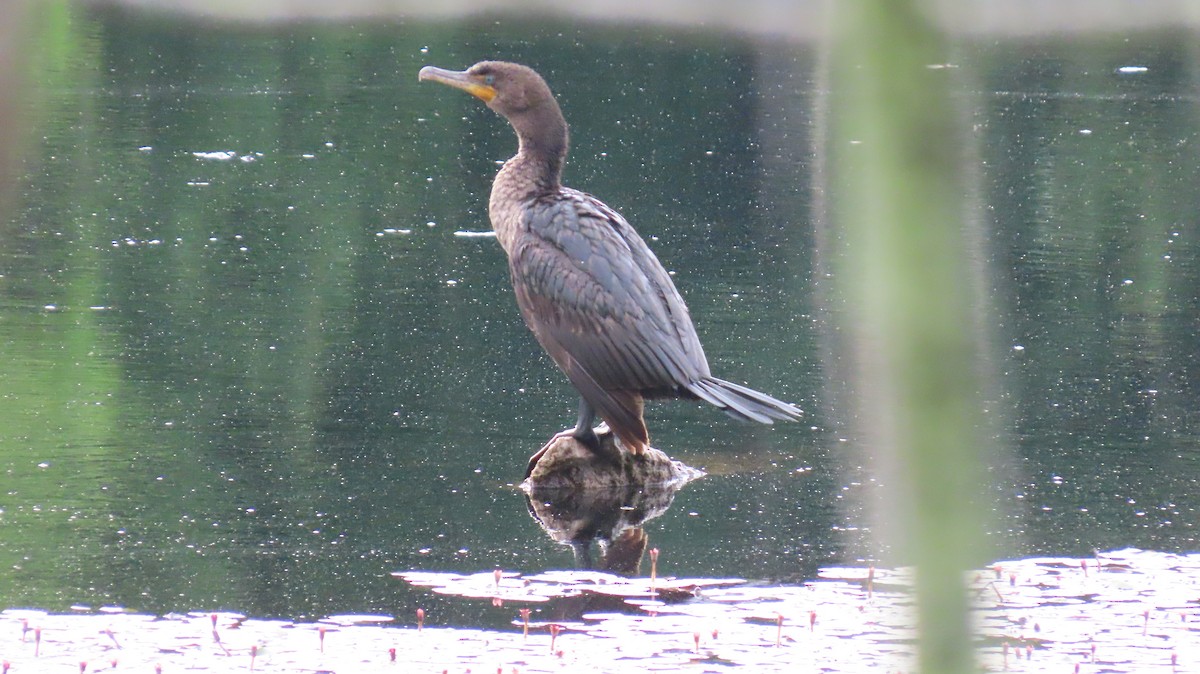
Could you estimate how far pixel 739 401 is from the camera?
16.3ft

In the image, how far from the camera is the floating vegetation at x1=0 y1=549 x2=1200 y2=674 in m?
3.35

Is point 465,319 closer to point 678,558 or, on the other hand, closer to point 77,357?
point 77,357

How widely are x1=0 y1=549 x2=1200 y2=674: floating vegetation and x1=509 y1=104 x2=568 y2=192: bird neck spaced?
175 cm

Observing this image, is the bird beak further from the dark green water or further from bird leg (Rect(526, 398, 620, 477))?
bird leg (Rect(526, 398, 620, 477))

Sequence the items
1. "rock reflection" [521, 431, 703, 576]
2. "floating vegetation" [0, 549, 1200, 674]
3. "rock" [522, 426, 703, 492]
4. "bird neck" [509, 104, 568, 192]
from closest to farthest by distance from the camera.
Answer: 1. "floating vegetation" [0, 549, 1200, 674]
2. "rock reflection" [521, 431, 703, 576]
3. "rock" [522, 426, 703, 492]
4. "bird neck" [509, 104, 568, 192]

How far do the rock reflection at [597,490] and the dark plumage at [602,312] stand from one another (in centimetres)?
7

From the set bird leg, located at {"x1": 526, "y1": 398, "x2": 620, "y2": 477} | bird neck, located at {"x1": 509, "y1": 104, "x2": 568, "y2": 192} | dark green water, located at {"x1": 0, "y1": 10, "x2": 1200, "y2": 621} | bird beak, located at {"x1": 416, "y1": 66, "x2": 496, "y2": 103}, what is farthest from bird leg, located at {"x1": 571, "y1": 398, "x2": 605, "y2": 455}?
bird beak, located at {"x1": 416, "y1": 66, "x2": 496, "y2": 103}

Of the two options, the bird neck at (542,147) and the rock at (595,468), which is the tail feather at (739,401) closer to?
the rock at (595,468)

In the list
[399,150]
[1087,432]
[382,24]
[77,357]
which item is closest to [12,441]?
[77,357]

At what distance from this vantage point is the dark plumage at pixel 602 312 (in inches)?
195

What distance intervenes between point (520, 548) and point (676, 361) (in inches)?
34.6

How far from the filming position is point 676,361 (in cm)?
498

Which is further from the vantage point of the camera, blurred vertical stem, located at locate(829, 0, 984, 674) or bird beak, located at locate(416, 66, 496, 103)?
bird beak, located at locate(416, 66, 496, 103)

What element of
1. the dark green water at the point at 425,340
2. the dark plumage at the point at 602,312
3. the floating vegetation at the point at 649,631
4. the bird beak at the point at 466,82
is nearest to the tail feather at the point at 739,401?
the dark plumage at the point at 602,312
